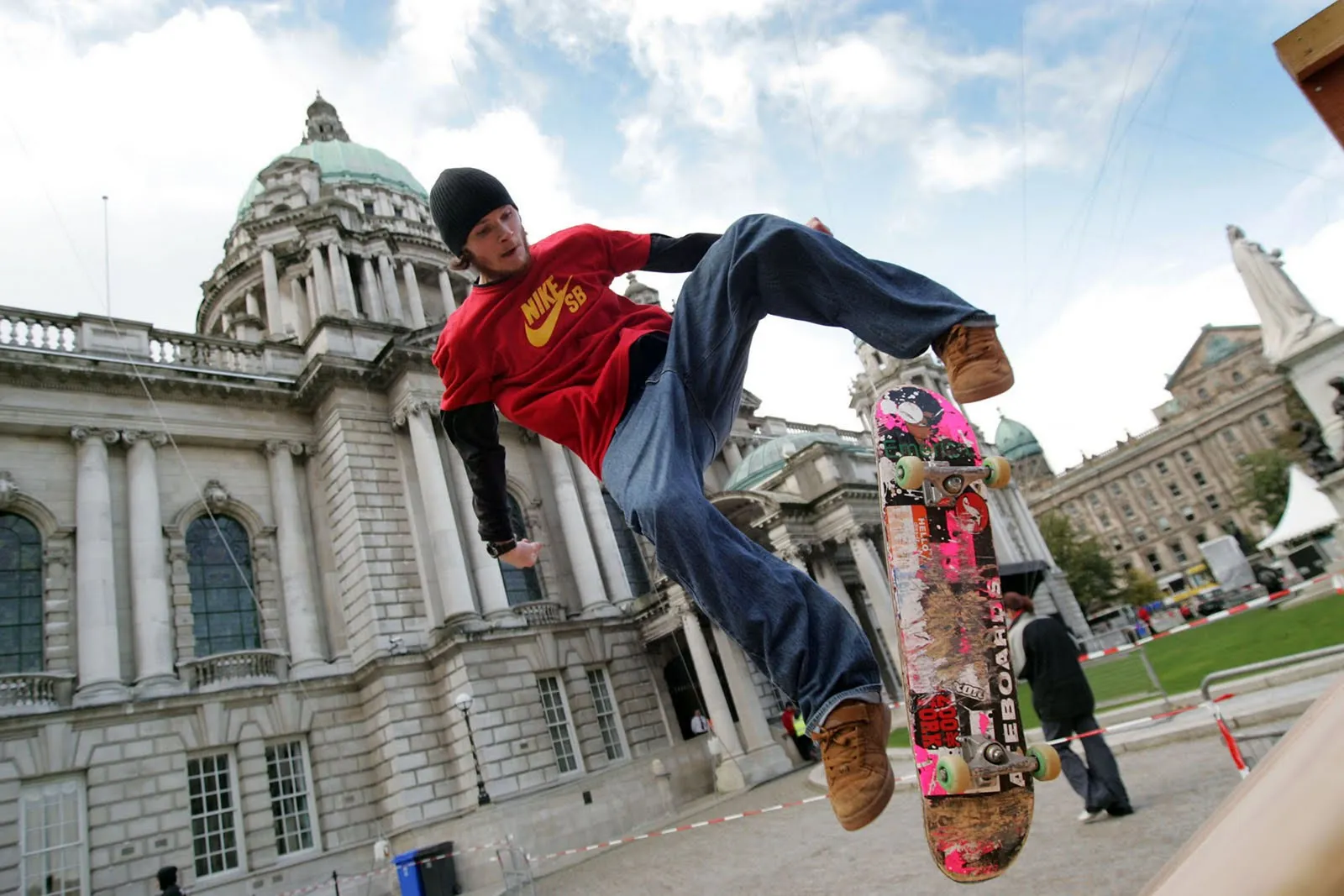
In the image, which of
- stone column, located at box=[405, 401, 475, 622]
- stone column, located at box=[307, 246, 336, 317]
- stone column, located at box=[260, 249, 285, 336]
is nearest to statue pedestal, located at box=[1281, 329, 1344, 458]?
stone column, located at box=[405, 401, 475, 622]

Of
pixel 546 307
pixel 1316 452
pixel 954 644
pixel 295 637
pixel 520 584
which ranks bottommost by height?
pixel 954 644

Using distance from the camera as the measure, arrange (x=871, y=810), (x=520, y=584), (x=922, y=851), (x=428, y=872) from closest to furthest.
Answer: (x=871, y=810) → (x=922, y=851) → (x=428, y=872) → (x=520, y=584)

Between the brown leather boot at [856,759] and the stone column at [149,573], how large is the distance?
1845cm

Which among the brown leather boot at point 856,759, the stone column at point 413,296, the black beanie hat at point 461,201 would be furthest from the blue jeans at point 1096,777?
the stone column at point 413,296

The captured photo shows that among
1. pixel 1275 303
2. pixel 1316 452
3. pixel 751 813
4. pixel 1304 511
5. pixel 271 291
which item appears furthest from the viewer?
pixel 271 291

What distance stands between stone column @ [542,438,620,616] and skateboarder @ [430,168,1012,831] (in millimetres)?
18841

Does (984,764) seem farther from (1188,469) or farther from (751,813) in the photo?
(1188,469)

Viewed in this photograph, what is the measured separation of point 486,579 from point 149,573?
7417mm

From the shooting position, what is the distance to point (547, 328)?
282cm

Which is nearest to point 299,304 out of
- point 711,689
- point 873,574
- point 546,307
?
point 711,689

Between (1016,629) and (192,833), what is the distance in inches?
655

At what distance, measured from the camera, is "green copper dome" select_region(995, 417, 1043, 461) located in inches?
3334

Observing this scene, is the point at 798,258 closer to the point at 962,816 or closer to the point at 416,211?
the point at 962,816

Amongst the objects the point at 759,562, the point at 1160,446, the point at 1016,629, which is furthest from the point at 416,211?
the point at 1160,446
